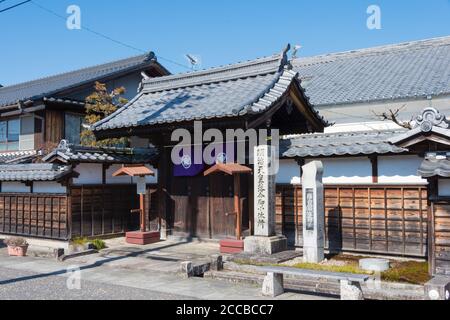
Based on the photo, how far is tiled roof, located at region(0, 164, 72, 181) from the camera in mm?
15844

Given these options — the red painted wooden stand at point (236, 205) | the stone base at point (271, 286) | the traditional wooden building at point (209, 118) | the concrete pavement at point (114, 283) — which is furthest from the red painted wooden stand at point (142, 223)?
the stone base at point (271, 286)

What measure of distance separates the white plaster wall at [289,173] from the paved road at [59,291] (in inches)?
246

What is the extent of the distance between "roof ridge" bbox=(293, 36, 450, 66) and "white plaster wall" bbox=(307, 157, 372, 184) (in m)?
15.9

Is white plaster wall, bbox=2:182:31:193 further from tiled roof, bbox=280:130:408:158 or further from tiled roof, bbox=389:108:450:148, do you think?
tiled roof, bbox=389:108:450:148

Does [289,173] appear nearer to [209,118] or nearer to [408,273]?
[209,118]

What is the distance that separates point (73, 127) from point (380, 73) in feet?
52.3

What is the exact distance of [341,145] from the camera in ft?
44.0

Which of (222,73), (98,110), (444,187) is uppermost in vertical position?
(222,73)

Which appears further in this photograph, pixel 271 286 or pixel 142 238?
pixel 142 238

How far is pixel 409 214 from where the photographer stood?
491 inches

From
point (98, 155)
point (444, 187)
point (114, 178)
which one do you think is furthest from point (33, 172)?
point (444, 187)
